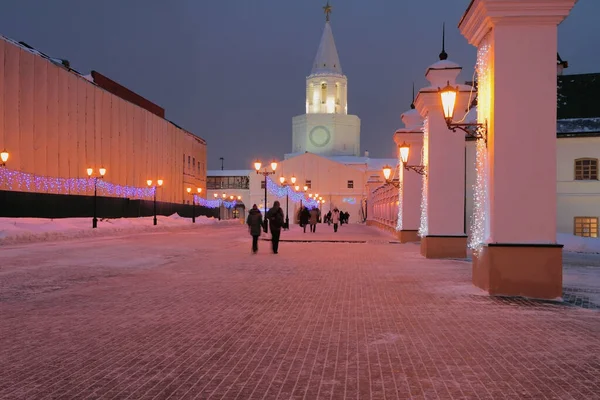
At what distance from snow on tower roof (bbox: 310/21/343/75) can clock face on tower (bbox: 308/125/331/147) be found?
9495 millimetres

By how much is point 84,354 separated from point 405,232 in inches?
844

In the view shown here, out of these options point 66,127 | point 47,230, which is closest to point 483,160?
point 47,230

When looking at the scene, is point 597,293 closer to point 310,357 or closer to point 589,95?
point 310,357

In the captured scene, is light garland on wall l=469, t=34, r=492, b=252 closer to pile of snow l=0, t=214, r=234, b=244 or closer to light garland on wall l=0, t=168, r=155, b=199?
pile of snow l=0, t=214, r=234, b=244

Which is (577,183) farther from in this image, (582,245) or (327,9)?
(327,9)

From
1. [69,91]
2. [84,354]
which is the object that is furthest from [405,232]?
[69,91]

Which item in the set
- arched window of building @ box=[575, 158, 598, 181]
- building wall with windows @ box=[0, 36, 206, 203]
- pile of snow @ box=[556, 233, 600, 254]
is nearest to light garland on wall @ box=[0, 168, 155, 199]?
building wall with windows @ box=[0, 36, 206, 203]

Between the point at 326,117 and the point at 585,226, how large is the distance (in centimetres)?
7481

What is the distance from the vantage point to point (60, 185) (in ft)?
122

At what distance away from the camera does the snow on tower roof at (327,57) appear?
98412mm

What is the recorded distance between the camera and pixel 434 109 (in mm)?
18234

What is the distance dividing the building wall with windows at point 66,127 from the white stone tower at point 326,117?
4751 centimetres

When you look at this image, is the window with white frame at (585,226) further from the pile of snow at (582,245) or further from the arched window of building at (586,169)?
the pile of snow at (582,245)

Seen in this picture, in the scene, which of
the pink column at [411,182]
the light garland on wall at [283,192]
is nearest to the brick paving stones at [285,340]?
the pink column at [411,182]
